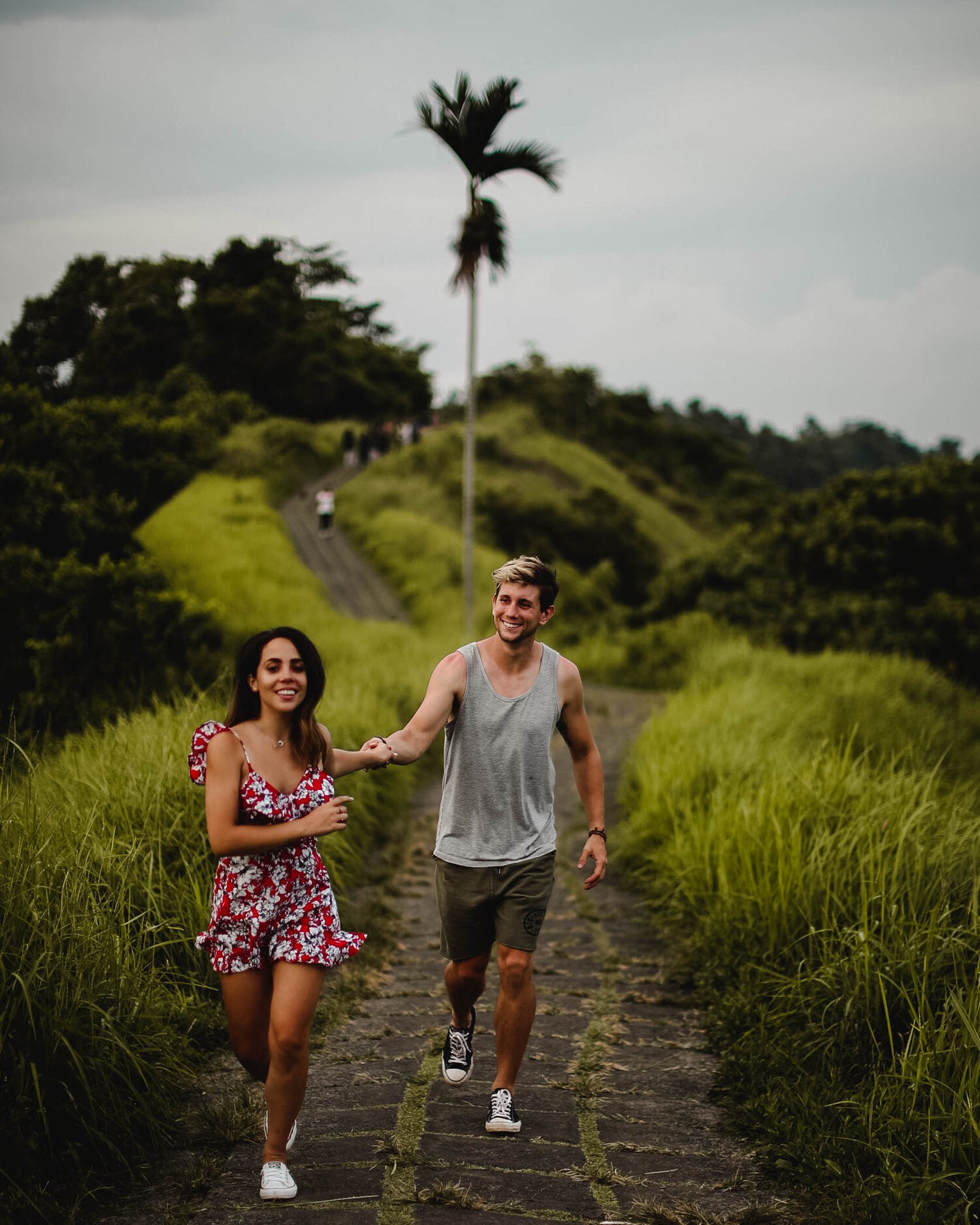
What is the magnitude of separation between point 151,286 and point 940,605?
15886 millimetres

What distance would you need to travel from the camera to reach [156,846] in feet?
14.6

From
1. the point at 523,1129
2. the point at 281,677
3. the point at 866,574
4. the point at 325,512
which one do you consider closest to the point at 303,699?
the point at 281,677

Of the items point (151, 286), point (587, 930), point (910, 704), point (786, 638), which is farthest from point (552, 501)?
point (587, 930)

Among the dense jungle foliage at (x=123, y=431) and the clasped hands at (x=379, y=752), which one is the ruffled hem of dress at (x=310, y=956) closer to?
the clasped hands at (x=379, y=752)

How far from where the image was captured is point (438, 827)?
3.25 m

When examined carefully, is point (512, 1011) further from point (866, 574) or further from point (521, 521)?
point (521, 521)

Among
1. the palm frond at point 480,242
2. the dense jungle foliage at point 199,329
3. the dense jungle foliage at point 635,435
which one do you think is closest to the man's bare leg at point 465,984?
the dense jungle foliage at point 199,329

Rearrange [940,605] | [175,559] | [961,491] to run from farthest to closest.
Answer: [961,491], [940,605], [175,559]

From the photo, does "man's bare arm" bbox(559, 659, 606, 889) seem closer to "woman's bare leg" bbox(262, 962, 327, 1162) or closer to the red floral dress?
the red floral dress

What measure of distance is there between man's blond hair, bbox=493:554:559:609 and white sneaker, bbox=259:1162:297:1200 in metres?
1.70

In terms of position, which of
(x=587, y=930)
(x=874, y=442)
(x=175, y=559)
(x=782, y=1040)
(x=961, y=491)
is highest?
(x=874, y=442)

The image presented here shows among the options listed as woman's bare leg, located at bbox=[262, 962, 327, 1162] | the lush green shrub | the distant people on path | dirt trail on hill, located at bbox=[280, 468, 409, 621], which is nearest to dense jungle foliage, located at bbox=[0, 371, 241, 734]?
dirt trail on hill, located at bbox=[280, 468, 409, 621]

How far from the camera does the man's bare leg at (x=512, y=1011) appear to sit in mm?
3174

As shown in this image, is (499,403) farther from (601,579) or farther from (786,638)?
(786,638)
